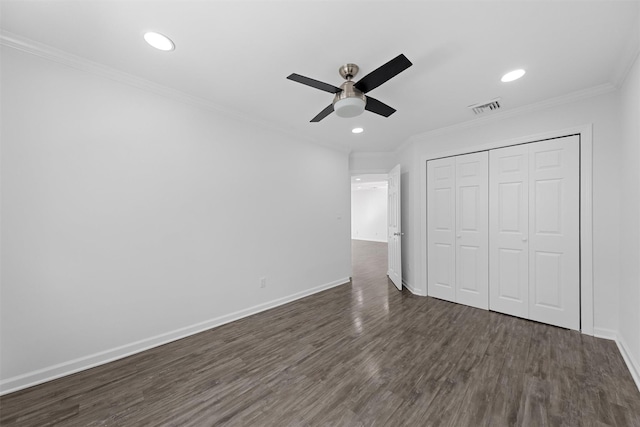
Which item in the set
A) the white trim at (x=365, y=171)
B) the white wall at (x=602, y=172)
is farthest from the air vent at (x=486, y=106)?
the white trim at (x=365, y=171)

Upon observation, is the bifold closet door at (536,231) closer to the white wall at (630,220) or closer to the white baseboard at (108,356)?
the white wall at (630,220)

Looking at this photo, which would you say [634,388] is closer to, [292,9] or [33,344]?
[292,9]

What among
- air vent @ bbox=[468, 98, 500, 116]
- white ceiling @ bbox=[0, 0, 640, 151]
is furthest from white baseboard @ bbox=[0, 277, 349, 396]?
air vent @ bbox=[468, 98, 500, 116]

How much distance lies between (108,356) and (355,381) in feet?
7.36

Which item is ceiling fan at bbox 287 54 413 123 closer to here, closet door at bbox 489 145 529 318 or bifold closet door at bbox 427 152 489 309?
bifold closet door at bbox 427 152 489 309

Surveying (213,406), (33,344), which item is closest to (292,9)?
(213,406)

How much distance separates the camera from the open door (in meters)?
4.18

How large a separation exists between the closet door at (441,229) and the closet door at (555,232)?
90cm

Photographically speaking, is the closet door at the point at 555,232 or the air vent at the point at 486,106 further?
the air vent at the point at 486,106

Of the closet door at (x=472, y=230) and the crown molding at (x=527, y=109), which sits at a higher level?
the crown molding at (x=527, y=109)

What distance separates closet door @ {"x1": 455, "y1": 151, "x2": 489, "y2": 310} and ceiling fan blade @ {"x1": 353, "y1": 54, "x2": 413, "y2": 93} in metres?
2.27

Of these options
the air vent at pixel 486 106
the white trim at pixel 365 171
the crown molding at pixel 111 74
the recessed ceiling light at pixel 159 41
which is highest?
the air vent at pixel 486 106

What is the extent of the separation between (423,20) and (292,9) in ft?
2.88

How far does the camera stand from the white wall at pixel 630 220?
6.31 feet
